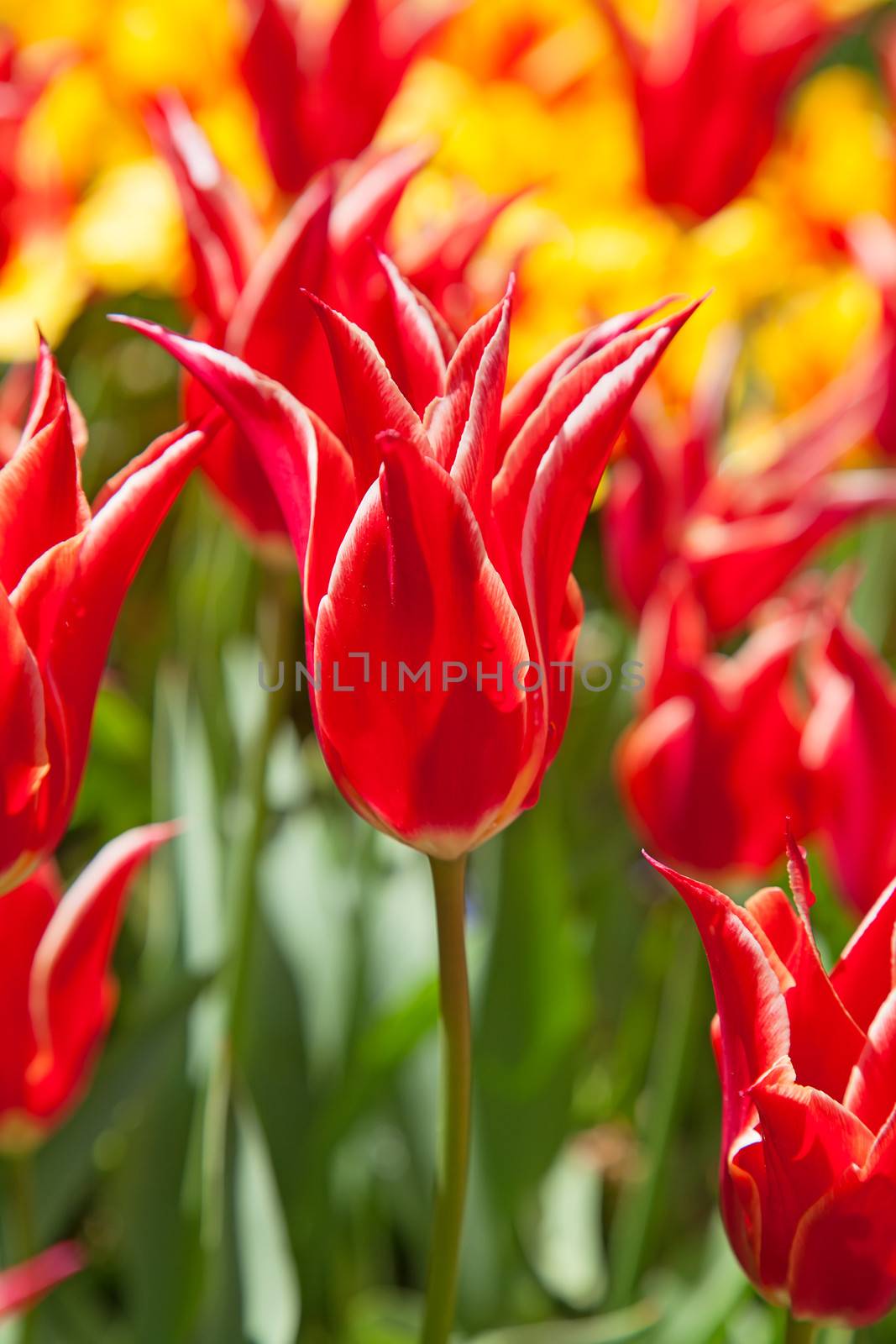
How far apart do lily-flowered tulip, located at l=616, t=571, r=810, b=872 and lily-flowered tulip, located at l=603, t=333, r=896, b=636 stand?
3cm

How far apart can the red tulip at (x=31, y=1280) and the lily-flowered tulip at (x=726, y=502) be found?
0.41m

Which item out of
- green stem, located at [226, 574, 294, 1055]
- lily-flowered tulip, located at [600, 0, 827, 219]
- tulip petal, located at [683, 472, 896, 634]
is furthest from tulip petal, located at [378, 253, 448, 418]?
lily-flowered tulip, located at [600, 0, 827, 219]

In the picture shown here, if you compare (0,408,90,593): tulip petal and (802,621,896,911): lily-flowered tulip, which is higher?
(0,408,90,593): tulip petal

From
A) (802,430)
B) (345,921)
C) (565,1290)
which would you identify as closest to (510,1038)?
(345,921)

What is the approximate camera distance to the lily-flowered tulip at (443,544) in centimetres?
36

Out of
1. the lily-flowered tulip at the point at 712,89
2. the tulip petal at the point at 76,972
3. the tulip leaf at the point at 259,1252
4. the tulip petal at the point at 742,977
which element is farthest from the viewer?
the lily-flowered tulip at the point at 712,89

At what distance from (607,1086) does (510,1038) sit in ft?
0.88

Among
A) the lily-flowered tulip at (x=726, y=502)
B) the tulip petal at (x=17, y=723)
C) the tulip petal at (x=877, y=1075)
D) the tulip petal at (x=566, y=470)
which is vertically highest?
the tulip petal at (x=566, y=470)

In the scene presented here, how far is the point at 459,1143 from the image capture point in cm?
41

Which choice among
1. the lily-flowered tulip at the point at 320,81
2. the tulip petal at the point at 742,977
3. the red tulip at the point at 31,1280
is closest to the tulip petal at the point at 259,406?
the tulip petal at the point at 742,977

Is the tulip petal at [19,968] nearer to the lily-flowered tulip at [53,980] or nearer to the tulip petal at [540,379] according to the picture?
the lily-flowered tulip at [53,980]

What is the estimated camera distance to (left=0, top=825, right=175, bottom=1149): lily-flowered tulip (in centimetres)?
55

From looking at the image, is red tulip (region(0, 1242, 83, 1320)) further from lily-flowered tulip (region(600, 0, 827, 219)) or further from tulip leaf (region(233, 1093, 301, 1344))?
lily-flowered tulip (region(600, 0, 827, 219))

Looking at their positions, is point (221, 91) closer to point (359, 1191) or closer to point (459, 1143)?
point (359, 1191)
